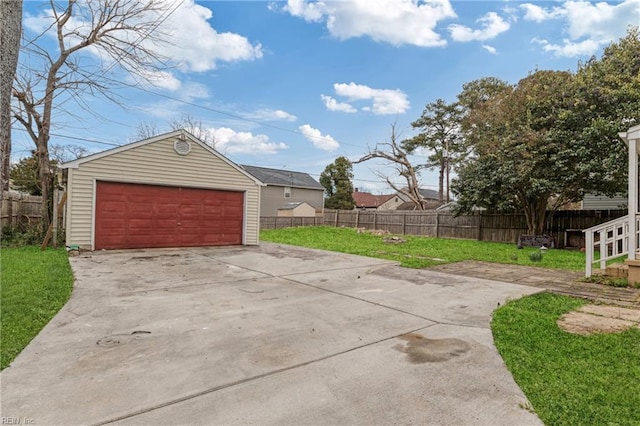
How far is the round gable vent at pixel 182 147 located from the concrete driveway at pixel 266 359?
623cm

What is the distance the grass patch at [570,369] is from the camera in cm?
212

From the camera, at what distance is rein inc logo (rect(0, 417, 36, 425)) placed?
78.0 inches

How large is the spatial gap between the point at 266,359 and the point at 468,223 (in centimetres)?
1587

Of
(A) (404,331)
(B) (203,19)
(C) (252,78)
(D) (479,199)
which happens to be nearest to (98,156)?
(B) (203,19)

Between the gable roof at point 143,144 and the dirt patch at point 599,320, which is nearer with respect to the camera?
the dirt patch at point 599,320

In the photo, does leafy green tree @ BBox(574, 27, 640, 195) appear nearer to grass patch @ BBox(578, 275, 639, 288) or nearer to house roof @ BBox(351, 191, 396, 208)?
grass patch @ BBox(578, 275, 639, 288)

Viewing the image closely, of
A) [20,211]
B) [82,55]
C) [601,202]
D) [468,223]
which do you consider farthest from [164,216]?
[601,202]

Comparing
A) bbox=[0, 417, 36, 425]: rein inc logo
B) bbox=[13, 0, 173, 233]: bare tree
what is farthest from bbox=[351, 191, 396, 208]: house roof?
bbox=[0, 417, 36, 425]: rein inc logo

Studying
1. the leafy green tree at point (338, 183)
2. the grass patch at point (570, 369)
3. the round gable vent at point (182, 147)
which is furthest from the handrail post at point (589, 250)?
Answer: the leafy green tree at point (338, 183)

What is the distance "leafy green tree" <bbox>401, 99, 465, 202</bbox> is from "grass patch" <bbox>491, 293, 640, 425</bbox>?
25.7 m

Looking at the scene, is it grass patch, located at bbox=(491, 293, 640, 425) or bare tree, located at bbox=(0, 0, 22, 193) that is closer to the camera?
grass patch, located at bbox=(491, 293, 640, 425)

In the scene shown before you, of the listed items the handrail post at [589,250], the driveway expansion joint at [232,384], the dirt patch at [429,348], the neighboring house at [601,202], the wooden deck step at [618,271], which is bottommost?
the driveway expansion joint at [232,384]

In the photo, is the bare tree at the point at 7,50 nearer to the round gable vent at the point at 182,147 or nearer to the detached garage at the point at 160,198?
the detached garage at the point at 160,198

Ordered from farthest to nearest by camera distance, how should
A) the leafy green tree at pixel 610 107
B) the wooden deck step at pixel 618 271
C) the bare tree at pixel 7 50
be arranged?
the leafy green tree at pixel 610 107 < the wooden deck step at pixel 618 271 < the bare tree at pixel 7 50
